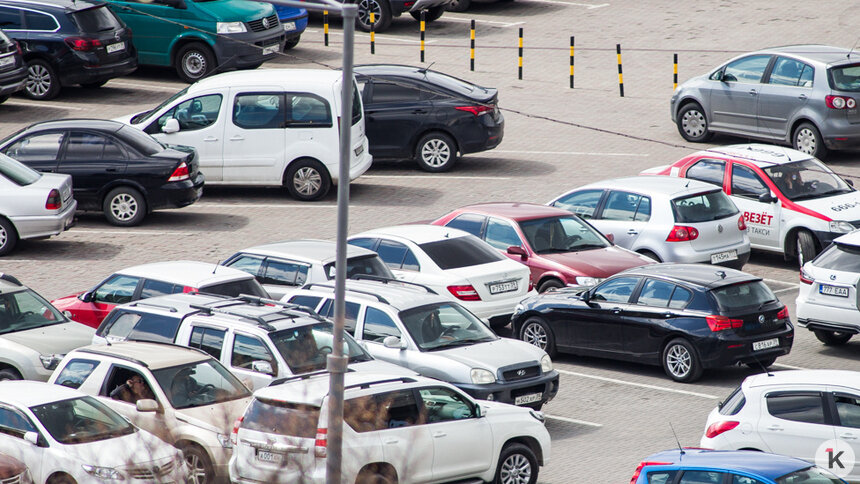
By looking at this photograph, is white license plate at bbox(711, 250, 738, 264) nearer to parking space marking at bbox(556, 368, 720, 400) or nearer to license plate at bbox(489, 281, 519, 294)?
license plate at bbox(489, 281, 519, 294)

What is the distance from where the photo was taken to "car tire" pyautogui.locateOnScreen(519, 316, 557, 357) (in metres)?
17.2

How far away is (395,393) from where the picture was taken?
479 inches

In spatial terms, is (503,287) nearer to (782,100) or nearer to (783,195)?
(783,195)

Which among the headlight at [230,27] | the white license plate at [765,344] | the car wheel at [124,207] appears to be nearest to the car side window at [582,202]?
the white license plate at [765,344]

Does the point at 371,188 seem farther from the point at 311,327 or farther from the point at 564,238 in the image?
the point at 311,327

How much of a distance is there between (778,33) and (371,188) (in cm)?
1361

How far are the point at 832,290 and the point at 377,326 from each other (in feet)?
19.2

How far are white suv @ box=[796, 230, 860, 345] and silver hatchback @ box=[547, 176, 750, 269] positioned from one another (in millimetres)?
2158

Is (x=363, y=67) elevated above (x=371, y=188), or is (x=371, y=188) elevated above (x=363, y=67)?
(x=363, y=67)

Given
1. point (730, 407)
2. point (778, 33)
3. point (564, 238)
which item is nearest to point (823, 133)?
point (564, 238)

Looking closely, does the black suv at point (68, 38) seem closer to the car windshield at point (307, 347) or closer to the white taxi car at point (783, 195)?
the white taxi car at point (783, 195)

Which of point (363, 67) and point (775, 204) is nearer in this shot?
point (775, 204)

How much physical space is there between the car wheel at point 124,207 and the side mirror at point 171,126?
1417 millimetres

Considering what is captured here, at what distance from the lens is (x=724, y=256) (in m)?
19.3
